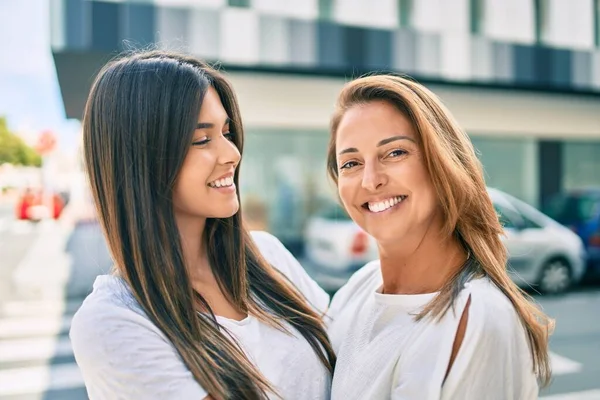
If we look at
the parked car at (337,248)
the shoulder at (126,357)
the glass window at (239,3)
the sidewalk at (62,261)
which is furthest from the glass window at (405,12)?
the shoulder at (126,357)

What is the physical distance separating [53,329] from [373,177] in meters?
6.57

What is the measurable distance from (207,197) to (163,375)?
53 centimetres

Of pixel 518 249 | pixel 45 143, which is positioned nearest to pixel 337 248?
pixel 518 249

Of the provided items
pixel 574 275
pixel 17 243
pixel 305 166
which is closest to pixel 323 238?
pixel 574 275

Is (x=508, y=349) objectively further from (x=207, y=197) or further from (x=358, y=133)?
(x=207, y=197)

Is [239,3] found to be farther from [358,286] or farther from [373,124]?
[373,124]

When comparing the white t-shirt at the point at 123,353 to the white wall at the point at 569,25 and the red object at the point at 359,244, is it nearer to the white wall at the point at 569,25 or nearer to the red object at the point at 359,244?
the red object at the point at 359,244

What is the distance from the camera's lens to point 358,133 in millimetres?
1700

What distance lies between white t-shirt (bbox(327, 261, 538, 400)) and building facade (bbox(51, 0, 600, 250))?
8.61 m

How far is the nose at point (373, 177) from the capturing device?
1.66 m

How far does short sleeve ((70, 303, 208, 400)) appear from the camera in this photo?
1447 mm

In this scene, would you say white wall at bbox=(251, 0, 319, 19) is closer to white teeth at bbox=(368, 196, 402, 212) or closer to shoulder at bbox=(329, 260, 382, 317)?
shoulder at bbox=(329, 260, 382, 317)

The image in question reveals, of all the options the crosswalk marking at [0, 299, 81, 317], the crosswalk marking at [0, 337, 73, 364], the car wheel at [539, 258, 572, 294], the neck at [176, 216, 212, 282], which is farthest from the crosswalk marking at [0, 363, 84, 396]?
the car wheel at [539, 258, 572, 294]

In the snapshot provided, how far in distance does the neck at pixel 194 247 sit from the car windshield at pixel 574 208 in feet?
28.6
